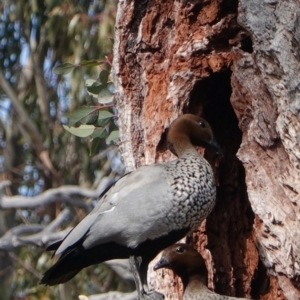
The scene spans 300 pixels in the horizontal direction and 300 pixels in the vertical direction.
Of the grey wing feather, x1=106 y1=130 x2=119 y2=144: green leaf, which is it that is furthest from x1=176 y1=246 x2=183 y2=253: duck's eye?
x1=106 y1=130 x2=119 y2=144: green leaf

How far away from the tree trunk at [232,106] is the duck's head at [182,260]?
0.12 m

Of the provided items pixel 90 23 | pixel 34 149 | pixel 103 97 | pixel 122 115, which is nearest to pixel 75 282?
pixel 34 149

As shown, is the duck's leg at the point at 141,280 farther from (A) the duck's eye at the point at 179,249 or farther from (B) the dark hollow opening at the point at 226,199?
(B) the dark hollow opening at the point at 226,199

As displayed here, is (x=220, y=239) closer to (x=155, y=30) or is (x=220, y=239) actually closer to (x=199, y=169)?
(x=199, y=169)

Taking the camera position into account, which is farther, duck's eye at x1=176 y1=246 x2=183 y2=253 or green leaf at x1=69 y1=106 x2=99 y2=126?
green leaf at x1=69 y1=106 x2=99 y2=126

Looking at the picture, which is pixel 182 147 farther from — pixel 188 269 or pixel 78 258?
pixel 78 258

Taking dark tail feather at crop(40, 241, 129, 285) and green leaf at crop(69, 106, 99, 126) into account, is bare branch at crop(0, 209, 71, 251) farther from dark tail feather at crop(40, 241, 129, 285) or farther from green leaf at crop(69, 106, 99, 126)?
green leaf at crop(69, 106, 99, 126)

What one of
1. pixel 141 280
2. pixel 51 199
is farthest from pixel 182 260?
pixel 51 199

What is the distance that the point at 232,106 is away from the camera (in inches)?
158

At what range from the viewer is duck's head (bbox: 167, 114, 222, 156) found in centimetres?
386

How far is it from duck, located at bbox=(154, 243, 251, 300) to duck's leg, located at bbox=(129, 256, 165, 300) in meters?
0.11

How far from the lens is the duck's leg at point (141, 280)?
366cm

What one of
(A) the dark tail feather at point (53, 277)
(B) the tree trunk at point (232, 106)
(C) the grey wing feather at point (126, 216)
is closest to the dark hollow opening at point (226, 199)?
(B) the tree trunk at point (232, 106)

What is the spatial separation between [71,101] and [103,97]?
4.39 meters
